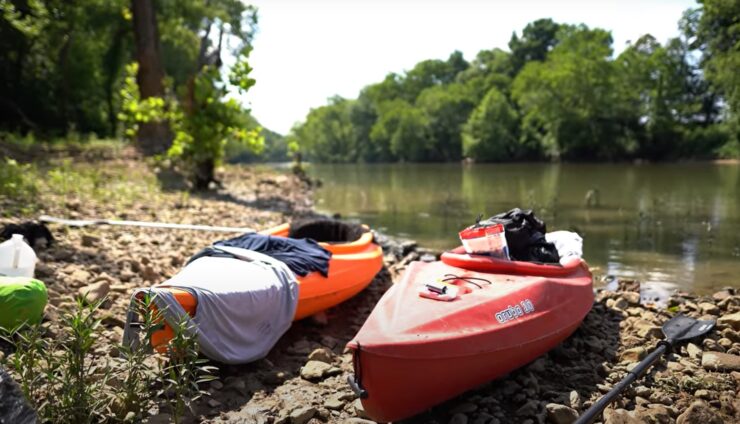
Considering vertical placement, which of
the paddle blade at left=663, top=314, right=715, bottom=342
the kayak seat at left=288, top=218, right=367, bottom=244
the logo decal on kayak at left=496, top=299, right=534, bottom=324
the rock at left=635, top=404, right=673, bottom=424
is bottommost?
the rock at left=635, top=404, right=673, bottom=424

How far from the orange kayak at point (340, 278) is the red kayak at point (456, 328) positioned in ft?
3.03

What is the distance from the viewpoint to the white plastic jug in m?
3.96

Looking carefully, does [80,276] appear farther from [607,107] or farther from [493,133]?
[493,133]

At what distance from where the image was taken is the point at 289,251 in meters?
4.92

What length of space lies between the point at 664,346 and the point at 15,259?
193 inches

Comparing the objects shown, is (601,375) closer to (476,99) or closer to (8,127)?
(8,127)

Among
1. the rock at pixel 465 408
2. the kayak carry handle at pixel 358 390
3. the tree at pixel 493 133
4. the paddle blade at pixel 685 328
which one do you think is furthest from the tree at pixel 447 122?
the kayak carry handle at pixel 358 390

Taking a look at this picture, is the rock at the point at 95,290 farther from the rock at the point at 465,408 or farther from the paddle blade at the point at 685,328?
the paddle blade at the point at 685,328

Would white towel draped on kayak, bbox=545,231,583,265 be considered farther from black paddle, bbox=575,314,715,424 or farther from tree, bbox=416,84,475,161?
tree, bbox=416,84,475,161

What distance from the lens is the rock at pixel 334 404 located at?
3285mm

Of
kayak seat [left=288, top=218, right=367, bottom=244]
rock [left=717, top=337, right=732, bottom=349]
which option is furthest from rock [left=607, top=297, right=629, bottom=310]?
kayak seat [left=288, top=218, right=367, bottom=244]

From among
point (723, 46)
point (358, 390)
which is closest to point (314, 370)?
point (358, 390)

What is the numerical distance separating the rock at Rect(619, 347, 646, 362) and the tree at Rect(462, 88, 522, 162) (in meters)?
45.9

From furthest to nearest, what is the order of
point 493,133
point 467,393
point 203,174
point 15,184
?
1. point 493,133
2. point 203,174
3. point 15,184
4. point 467,393
